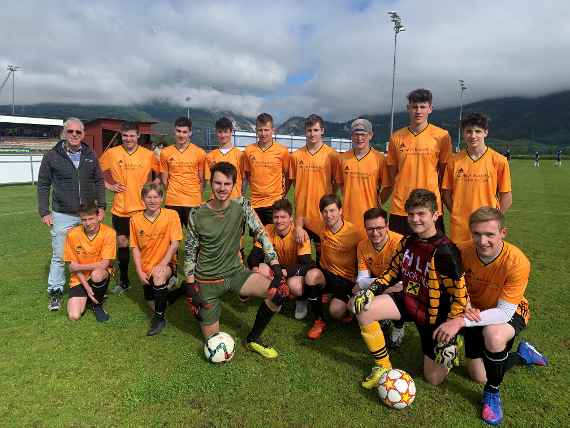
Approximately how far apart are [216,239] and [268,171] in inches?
67.7

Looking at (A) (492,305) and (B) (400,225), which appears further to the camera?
(B) (400,225)

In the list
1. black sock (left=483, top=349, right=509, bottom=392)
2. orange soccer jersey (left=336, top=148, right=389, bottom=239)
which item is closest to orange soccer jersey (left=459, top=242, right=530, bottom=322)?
black sock (left=483, top=349, right=509, bottom=392)

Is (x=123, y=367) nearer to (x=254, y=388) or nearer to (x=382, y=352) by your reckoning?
(x=254, y=388)

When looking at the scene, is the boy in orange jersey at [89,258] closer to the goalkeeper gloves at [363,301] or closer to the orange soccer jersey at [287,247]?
the orange soccer jersey at [287,247]

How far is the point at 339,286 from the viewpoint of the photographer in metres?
4.29

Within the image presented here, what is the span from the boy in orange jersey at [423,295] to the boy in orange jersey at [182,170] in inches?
131

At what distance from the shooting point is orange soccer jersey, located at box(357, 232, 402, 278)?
3930mm

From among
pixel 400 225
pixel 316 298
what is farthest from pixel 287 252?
pixel 400 225

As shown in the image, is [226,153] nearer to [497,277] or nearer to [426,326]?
[426,326]

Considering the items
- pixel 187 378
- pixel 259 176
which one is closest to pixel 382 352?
pixel 187 378

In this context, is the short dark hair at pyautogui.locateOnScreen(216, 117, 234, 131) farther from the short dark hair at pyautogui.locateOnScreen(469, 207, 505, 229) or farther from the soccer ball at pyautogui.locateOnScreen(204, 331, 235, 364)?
the short dark hair at pyautogui.locateOnScreen(469, 207, 505, 229)

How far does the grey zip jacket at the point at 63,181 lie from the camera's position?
4.74 m

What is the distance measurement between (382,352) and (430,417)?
0.60 meters

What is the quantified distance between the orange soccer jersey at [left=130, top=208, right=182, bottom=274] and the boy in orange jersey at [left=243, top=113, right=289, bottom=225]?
1.23 metres
